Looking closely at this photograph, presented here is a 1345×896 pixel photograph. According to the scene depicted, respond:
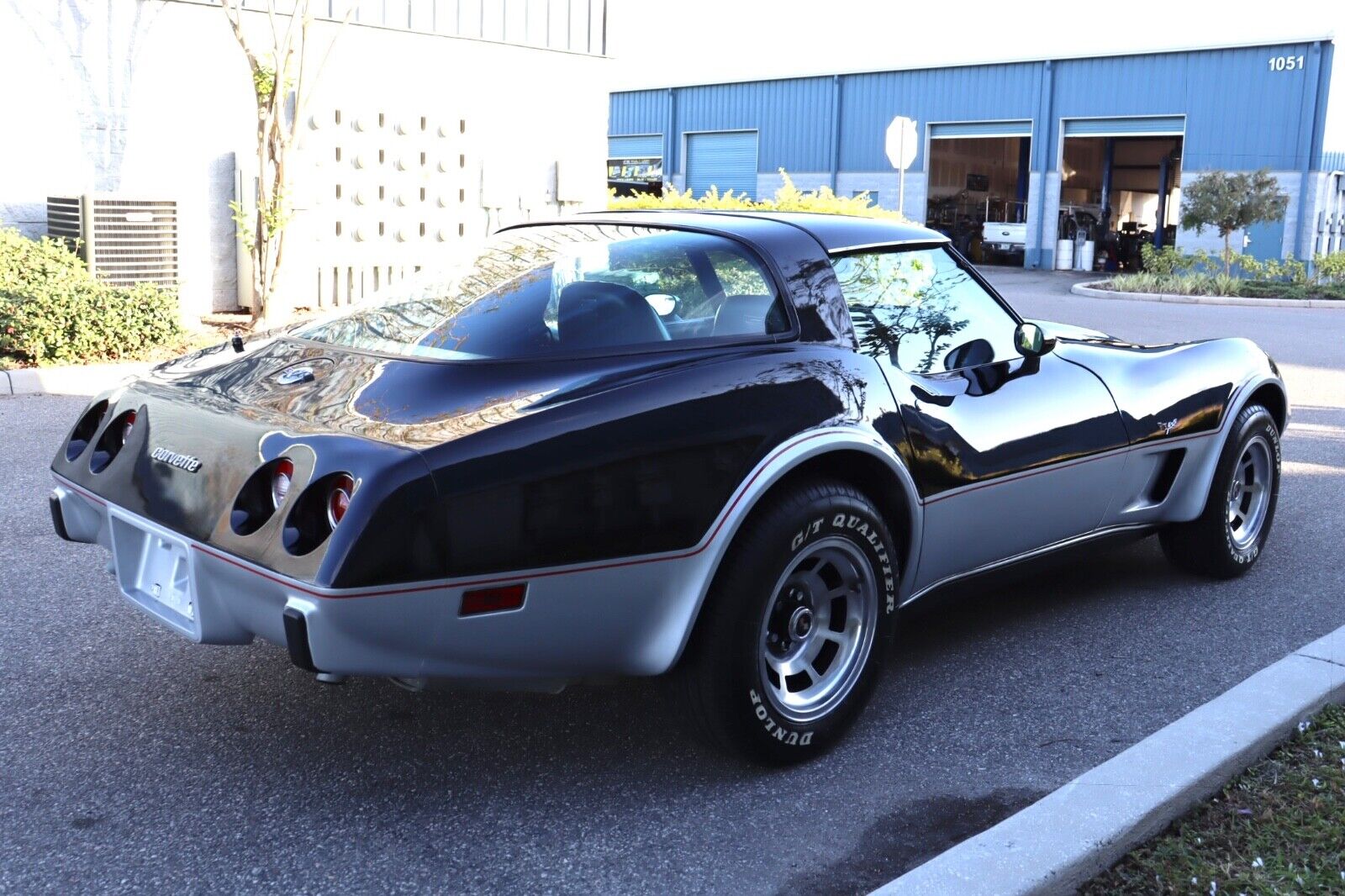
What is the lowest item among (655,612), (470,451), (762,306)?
(655,612)

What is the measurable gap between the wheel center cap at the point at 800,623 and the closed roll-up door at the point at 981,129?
33.9 m

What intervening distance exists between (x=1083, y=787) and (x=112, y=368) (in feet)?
28.2

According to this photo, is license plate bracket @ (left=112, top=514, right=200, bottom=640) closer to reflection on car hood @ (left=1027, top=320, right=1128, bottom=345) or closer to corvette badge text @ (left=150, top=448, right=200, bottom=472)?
corvette badge text @ (left=150, top=448, right=200, bottom=472)

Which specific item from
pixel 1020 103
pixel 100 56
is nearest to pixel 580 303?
pixel 100 56

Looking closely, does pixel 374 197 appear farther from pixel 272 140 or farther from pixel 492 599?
pixel 492 599

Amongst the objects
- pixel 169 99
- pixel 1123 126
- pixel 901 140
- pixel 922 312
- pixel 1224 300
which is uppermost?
pixel 1123 126

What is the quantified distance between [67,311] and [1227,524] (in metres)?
8.25

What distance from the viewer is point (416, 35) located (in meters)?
14.9

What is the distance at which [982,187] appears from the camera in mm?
39750

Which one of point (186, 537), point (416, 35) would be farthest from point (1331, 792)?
point (416, 35)

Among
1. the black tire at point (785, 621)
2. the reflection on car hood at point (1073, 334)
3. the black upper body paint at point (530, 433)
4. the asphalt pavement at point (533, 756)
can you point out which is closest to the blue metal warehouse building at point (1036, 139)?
the reflection on car hood at point (1073, 334)

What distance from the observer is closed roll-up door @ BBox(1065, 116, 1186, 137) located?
107ft

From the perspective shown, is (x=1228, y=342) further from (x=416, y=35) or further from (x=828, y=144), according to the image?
(x=828, y=144)

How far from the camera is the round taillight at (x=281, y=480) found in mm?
2912
